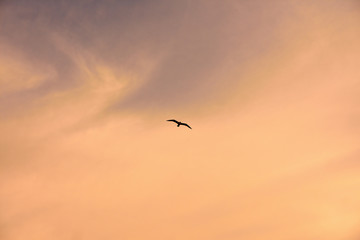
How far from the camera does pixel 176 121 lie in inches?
2778
